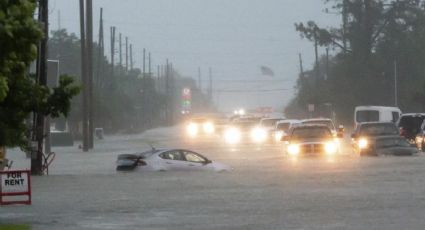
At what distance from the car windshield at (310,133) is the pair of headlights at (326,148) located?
45cm

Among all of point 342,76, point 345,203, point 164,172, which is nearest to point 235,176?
point 164,172

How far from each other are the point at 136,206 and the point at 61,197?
349 cm

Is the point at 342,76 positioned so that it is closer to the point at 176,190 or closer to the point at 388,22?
the point at 388,22

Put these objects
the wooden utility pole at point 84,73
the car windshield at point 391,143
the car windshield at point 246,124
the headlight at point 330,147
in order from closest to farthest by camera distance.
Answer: the headlight at point 330,147 < the car windshield at point 391,143 < the wooden utility pole at point 84,73 < the car windshield at point 246,124

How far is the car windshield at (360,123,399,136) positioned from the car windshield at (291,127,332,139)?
4.24 m

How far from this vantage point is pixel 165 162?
39.2 metres

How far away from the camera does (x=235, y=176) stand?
112ft

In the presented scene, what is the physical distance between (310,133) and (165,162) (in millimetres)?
10484

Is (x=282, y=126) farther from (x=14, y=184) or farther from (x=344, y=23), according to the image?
(x=14, y=184)

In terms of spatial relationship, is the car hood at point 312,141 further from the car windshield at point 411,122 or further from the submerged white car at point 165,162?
the car windshield at point 411,122

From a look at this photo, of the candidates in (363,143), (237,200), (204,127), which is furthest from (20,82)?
(204,127)

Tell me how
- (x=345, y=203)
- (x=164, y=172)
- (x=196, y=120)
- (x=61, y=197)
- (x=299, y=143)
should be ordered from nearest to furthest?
(x=345, y=203) < (x=61, y=197) < (x=164, y=172) < (x=299, y=143) < (x=196, y=120)

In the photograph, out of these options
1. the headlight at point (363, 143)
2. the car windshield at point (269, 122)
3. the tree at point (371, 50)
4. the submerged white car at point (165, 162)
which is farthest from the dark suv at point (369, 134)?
the tree at point (371, 50)

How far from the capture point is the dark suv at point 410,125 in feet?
189
